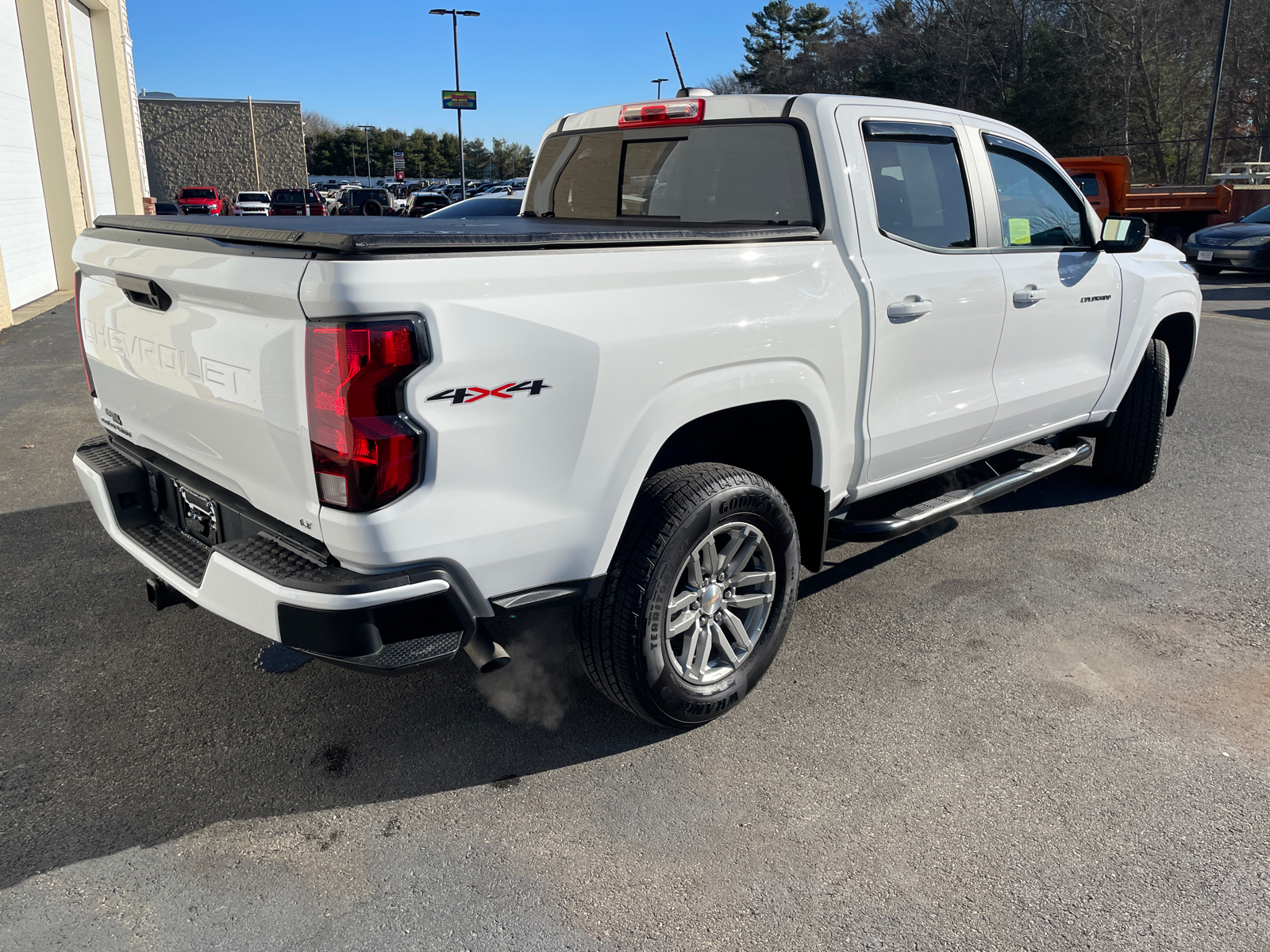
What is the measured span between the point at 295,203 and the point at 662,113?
37403mm

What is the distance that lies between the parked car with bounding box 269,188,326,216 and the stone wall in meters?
20.9

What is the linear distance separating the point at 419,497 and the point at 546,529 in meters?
0.39

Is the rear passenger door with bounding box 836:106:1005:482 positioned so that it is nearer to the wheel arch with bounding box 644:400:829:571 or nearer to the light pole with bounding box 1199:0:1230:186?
the wheel arch with bounding box 644:400:829:571

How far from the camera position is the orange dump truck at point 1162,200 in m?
17.6

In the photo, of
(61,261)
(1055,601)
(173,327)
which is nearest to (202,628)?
(173,327)

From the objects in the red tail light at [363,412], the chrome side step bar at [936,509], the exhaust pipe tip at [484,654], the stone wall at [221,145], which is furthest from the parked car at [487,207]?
the stone wall at [221,145]

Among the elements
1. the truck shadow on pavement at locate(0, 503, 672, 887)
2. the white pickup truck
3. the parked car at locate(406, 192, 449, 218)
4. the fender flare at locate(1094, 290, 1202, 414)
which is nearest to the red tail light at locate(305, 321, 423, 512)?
the white pickup truck

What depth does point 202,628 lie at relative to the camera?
3707 millimetres

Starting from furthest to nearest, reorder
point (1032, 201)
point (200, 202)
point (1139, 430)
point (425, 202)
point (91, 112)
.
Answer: point (200, 202), point (425, 202), point (91, 112), point (1139, 430), point (1032, 201)

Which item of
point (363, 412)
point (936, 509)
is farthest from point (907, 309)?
point (363, 412)

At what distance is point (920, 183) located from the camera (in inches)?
145

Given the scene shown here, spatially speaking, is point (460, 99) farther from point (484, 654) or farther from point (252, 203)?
point (484, 654)

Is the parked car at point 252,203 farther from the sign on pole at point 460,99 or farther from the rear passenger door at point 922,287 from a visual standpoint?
the rear passenger door at point 922,287

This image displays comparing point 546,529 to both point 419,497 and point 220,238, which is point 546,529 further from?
point 220,238
